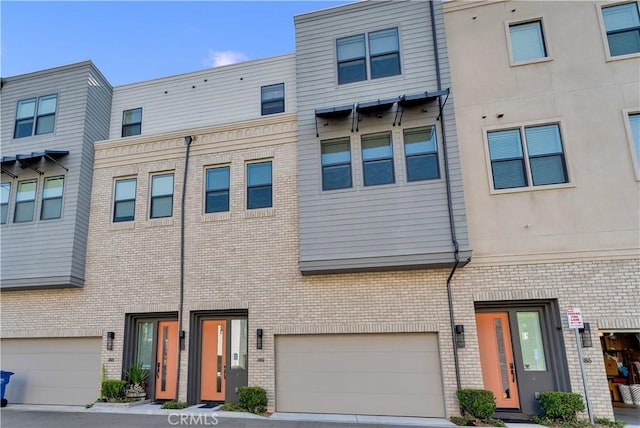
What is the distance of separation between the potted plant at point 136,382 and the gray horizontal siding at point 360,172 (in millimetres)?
5322

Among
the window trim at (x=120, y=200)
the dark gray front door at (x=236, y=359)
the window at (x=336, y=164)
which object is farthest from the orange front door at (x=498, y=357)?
the window trim at (x=120, y=200)

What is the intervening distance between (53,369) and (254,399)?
20.9 feet

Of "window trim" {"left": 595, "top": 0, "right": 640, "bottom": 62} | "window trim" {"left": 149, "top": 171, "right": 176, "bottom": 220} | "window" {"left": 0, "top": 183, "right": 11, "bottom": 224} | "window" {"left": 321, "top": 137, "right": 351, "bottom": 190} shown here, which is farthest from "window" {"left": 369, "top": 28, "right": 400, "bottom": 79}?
"window" {"left": 0, "top": 183, "right": 11, "bottom": 224}

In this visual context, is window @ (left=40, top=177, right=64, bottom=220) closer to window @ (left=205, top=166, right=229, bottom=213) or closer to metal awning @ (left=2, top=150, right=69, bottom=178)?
metal awning @ (left=2, top=150, right=69, bottom=178)

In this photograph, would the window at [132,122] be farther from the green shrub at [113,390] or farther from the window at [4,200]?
the green shrub at [113,390]

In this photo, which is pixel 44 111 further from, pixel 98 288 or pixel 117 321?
pixel 117 321

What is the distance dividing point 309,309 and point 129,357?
5.32 m

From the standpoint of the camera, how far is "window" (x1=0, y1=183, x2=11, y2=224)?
1222 centimetres

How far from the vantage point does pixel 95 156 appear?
12.4 m

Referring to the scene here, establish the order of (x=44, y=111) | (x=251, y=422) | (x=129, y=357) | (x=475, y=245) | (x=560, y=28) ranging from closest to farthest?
1. (x=251, y=422)
2. (x=475, y=245)
3. (x=560, y=28)
4. (x=129, y=357)
5. (x=44, y=111)

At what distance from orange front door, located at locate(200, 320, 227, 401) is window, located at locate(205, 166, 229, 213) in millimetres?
3171

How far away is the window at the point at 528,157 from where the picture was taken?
371 inches

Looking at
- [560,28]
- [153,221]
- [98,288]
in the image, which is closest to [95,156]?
[153,221]

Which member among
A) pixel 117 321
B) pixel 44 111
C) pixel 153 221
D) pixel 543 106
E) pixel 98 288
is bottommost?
pixel 117 321
